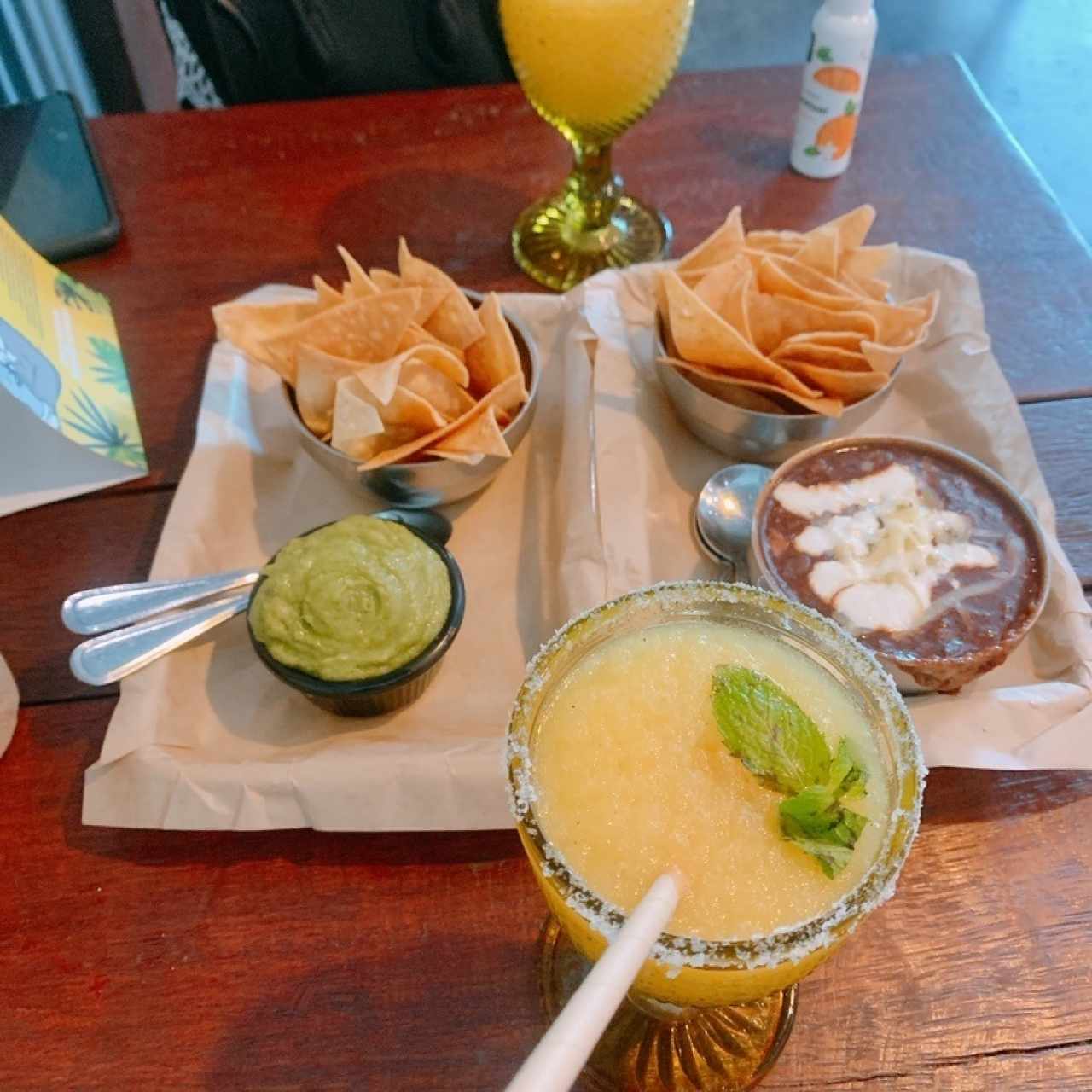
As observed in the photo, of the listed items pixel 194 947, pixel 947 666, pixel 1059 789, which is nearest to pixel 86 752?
pixel 194 947

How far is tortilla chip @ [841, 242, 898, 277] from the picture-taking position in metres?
1.22

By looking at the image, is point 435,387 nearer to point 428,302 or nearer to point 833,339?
point 428,302

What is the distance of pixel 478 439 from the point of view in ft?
3.51

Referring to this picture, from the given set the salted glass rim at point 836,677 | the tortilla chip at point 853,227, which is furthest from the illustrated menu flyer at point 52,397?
the tortilla chip at point 853,227

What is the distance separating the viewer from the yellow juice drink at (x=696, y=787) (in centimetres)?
59

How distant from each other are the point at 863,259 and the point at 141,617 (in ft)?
3.15

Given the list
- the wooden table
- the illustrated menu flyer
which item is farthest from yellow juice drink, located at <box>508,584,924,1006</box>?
the illustrated menu flyer

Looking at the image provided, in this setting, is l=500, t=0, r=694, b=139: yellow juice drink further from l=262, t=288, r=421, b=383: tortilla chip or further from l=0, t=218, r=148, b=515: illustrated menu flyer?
l=0, t=218, r=148, b=515: illustrated menu flyer

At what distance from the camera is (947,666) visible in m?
0.91

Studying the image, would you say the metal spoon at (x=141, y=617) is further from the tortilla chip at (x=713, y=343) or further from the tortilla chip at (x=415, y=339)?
the tortilla chip at (x=713, y=343)

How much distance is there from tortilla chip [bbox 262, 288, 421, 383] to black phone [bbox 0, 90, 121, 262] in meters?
0.54

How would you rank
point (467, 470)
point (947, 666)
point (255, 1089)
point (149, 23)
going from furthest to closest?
point (149, 23), point (467, 470), point (947, 666), point (255, 1089)

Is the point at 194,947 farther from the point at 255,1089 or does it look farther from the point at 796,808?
the point at 796,808

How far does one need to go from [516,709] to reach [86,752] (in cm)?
Result: 55
